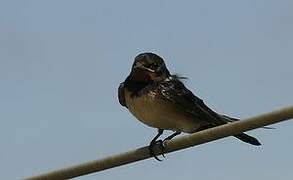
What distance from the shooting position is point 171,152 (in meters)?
5.02

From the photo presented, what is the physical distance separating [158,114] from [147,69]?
0.35m

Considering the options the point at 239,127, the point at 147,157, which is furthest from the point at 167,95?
the point at 239,127

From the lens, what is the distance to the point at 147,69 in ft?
21.7

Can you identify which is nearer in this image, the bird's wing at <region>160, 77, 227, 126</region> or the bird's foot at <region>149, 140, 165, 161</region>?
the bird's foot at <region>149, 140, 165, 161</region>

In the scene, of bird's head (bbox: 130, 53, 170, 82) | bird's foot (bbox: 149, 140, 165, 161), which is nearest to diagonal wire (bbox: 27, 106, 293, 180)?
bird's foot (bbox: 149, 140, 165, 161)

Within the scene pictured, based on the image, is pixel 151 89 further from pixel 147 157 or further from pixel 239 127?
pixel 239 127

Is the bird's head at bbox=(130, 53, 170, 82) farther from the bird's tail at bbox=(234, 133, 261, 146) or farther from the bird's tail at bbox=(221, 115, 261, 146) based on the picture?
the bird's tail at bbox=(234, 133, 261, 146)

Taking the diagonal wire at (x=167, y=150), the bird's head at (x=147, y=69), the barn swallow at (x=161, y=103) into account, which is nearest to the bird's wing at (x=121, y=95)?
the barn swallow at (x=161, y=103)

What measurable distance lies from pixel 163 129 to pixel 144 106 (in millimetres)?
279

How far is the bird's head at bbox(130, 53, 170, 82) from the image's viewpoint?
6.62 m

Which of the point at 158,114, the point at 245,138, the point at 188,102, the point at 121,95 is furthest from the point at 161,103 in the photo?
the point at 245,138

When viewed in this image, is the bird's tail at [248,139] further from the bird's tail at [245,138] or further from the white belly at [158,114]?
Result: the white belly at [158,114]

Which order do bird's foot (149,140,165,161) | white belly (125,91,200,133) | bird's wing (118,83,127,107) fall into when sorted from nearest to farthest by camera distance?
bird's foot (149,140,165,161) < white belly (125,91,200,133) < bird's wing (118,83,127,107)

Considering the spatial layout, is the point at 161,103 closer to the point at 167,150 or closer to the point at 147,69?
the point at 147,69
